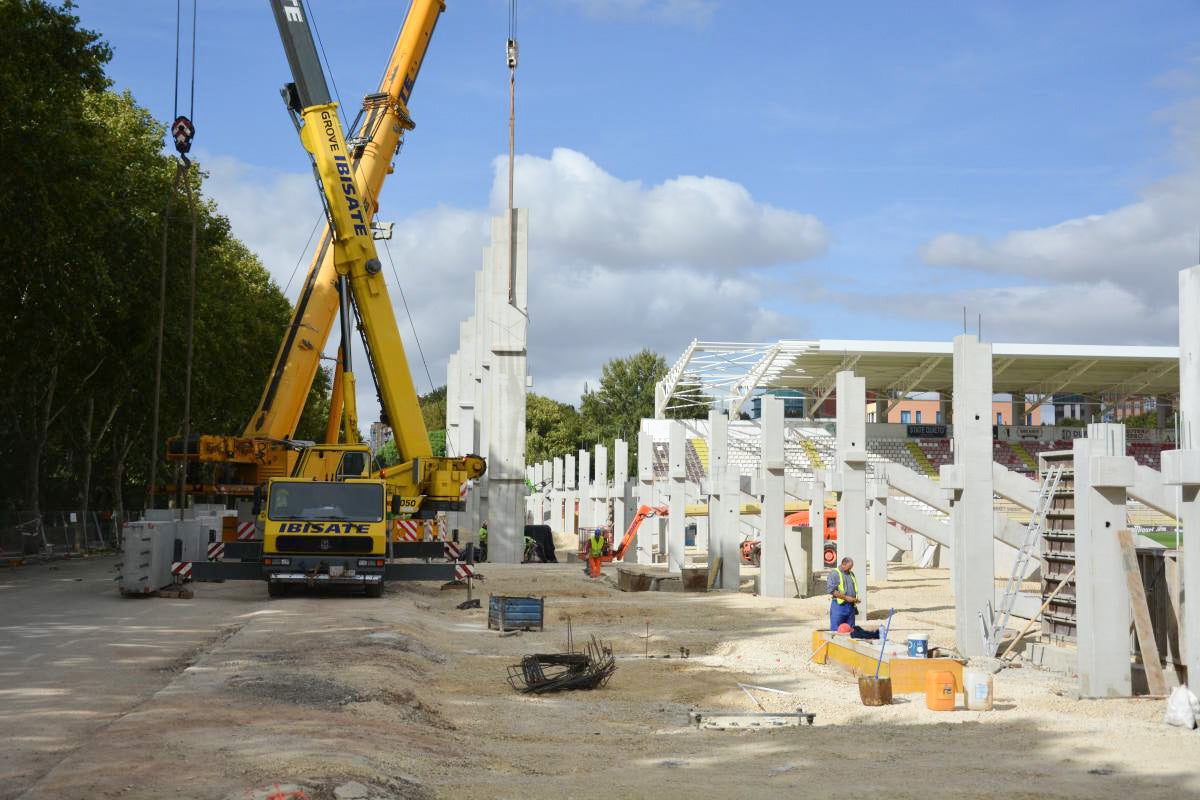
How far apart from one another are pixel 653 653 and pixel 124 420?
134 feet

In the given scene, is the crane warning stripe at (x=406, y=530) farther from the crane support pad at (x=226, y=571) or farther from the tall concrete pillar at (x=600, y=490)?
the tall concrete pillar at (x=600, y=490)

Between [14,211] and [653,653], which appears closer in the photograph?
[653,653]

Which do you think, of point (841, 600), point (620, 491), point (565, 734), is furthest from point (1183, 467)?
point (620, 491)

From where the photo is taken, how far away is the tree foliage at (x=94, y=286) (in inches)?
1117

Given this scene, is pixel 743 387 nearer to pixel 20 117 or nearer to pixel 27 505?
pixel 27 505

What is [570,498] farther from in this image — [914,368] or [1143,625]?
[1143,625]

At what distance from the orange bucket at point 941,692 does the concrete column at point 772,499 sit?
43.2 feet

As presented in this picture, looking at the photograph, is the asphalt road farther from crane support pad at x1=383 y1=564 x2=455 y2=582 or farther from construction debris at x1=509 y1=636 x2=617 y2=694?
construction debris at x1=509 y1=636 x2=617 y2=694

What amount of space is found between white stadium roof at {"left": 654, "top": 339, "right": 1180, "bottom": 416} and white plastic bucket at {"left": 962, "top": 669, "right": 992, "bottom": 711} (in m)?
48.2

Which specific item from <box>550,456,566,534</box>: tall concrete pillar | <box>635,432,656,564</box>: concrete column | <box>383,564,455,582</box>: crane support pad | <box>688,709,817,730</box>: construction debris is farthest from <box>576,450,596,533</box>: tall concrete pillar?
<box>688,709,817,730</box>: construction debris

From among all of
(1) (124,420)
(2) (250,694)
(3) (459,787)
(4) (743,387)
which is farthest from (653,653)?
(4) (743,387)

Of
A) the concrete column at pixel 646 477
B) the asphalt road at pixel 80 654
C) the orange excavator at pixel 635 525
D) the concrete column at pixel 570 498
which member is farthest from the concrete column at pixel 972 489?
the concrete column at pixel 570 498

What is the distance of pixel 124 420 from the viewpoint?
177 ft

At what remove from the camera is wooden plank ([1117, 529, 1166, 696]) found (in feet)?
43.2
